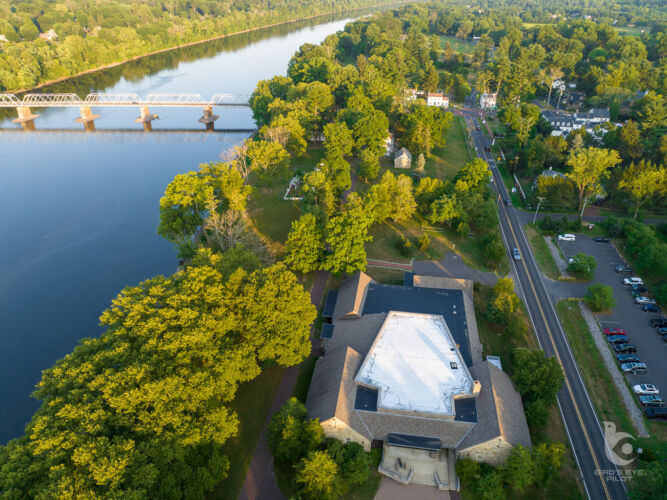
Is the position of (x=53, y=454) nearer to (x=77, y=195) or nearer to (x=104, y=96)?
(x=77, y=195)

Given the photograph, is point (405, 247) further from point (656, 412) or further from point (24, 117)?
point (24, 117)

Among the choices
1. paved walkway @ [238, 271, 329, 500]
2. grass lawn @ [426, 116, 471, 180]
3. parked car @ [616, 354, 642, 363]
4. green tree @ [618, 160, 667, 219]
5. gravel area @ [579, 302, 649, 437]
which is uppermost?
green tree @ [618, 160, 667, 219]

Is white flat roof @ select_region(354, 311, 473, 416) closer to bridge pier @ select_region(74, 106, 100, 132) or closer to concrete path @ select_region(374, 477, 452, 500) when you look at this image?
concrete path @ select_region(374, 477, 452, 500)

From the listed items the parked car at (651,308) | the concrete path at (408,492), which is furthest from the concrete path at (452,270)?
the concrete path at (408,492)

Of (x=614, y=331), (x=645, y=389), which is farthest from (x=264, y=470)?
(x=614, y=331)

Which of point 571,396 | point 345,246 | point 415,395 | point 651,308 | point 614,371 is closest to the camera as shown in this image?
point 415,395

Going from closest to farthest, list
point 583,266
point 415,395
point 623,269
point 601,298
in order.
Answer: point 415,395 → point 601,298 → point 583,266 → point 623,269

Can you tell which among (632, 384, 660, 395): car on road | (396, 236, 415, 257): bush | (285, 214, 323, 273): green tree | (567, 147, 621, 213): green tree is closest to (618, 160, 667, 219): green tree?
(567, 147, 621, 213): green tree
